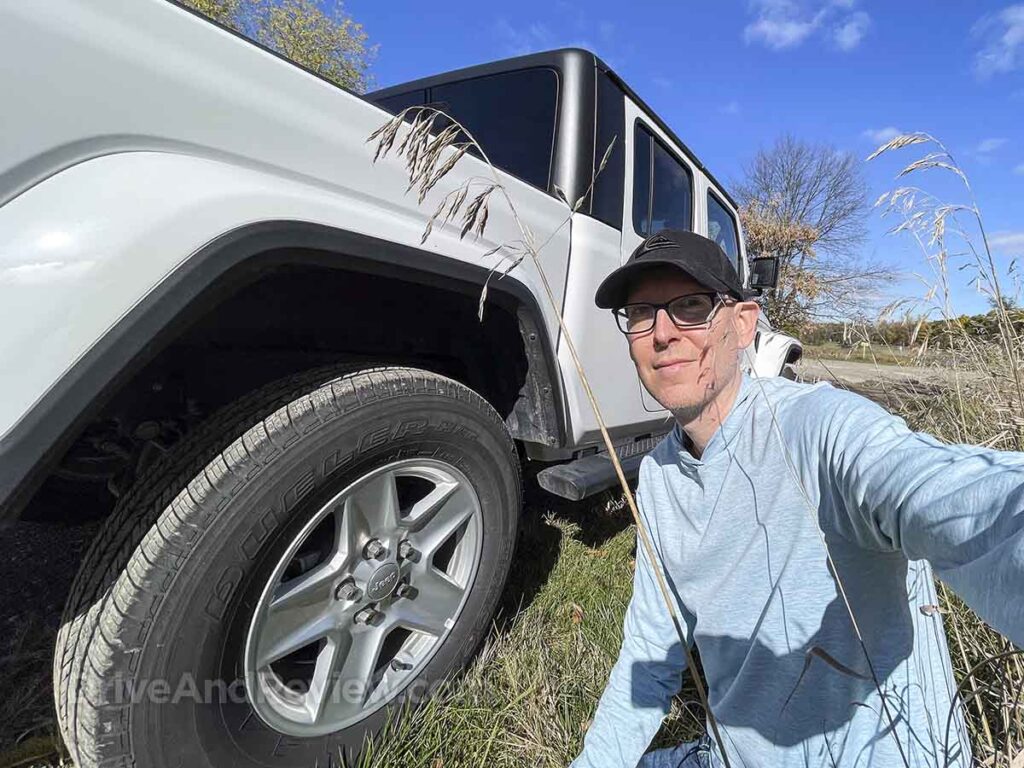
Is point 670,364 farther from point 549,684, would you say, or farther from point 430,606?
point 549,684

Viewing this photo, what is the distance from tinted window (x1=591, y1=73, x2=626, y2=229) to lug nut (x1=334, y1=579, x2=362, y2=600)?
1641 millimetres

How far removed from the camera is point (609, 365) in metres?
2.11

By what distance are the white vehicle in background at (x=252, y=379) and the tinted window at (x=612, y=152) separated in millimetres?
79

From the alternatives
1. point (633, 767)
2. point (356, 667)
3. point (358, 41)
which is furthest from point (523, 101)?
point (358, 41)

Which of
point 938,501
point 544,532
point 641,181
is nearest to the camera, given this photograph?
point 938,501

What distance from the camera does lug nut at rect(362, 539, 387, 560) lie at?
4.52ft

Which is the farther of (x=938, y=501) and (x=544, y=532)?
(x=544, y=532)

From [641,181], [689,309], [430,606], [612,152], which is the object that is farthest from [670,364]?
[641,181]

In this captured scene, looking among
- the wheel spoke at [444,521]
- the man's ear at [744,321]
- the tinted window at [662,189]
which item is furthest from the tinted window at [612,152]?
the wheel spoke at [444,521]

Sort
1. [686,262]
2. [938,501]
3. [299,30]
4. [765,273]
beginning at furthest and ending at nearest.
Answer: [299,30]
[765,273]
[686,262]
[938,501]

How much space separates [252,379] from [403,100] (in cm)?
193

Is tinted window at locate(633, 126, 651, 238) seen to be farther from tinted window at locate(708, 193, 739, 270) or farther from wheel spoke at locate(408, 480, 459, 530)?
wheel spoke at locate(408, 480, 459, 530)

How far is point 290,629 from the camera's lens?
1256 mm

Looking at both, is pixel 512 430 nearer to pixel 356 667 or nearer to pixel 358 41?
pixel 356 667
